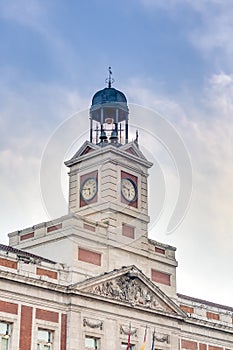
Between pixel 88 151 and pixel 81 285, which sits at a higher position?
pixel 88 151

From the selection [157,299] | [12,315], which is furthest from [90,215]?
[12,315]

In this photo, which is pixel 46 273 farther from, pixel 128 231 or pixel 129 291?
pixel 128 231

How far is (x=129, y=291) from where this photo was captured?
1804 inches

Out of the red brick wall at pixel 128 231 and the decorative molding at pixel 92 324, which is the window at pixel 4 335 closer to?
the decorative molding at pixel 92 324

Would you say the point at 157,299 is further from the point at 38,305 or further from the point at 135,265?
the point at 38,305

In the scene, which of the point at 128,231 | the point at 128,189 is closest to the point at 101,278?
the point at 128,231

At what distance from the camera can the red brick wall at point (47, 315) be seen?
40938mm

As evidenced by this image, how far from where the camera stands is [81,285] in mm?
42906

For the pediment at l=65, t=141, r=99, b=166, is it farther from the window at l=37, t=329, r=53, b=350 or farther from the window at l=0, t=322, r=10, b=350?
the window at l=0, t=322, r=10, b=350

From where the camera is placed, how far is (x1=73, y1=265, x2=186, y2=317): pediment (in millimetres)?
43750

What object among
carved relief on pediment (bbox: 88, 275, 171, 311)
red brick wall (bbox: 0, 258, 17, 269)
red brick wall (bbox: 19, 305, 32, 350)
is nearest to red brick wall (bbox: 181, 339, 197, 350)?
carved relief on pediment (bbox: 88, 275, 171, 311)

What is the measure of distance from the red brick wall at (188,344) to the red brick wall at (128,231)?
26.3ft

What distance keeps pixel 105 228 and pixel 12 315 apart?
31.9ft

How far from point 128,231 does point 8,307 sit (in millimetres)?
11674
